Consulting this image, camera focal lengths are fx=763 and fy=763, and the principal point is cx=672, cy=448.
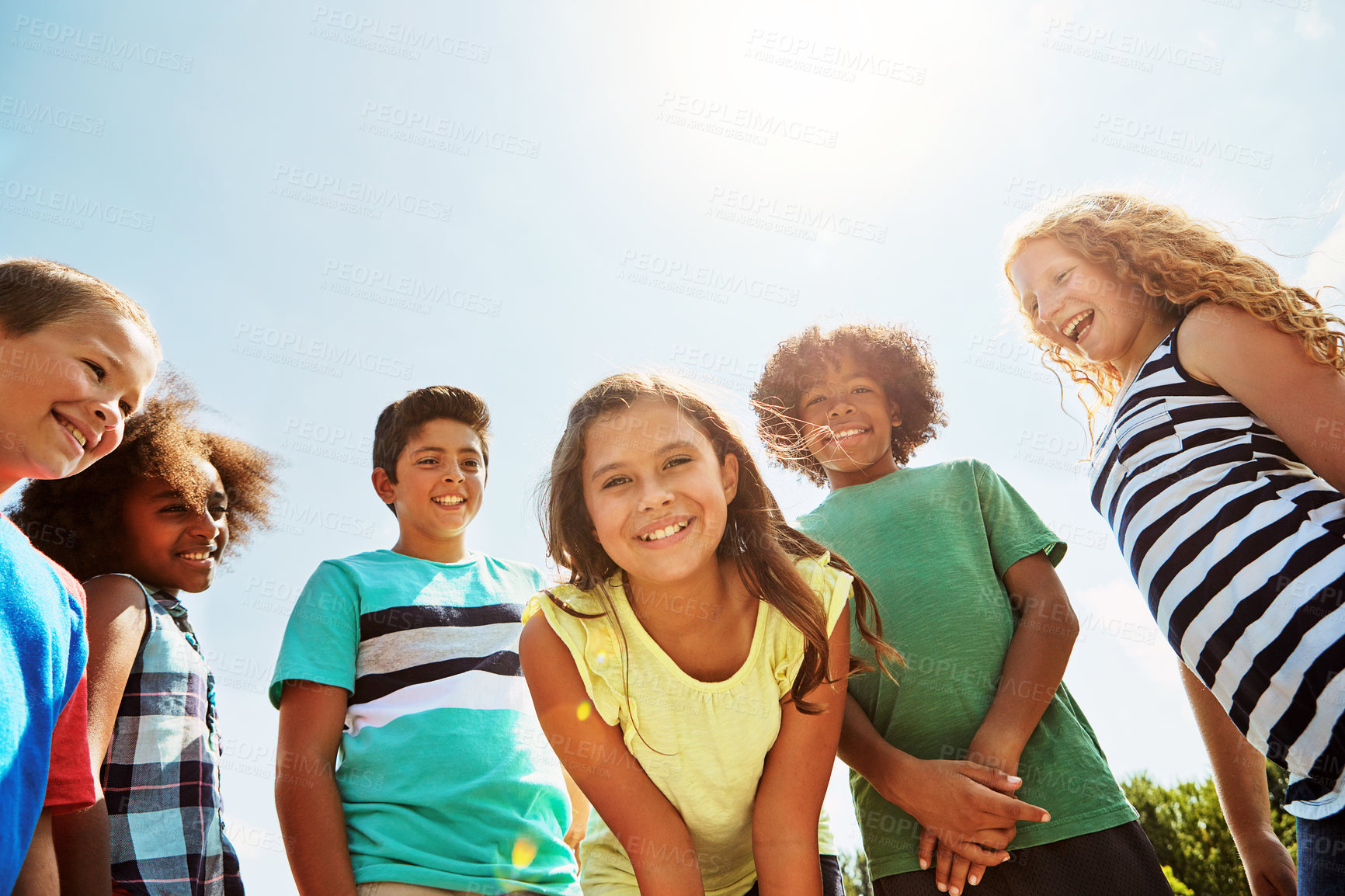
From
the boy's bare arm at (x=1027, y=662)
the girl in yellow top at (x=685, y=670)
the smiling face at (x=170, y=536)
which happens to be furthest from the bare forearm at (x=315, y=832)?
the boy's bare arm at (x=1027, y=662)

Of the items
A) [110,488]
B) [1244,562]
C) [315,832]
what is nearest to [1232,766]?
[1244,562]

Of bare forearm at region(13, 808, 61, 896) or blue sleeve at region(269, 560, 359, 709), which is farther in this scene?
blue sleeve at region(269, 560, 359, 709)

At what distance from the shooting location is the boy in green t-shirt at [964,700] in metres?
2.54

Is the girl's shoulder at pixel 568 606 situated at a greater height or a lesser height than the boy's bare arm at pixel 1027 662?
greater

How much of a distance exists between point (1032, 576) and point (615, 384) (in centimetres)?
182

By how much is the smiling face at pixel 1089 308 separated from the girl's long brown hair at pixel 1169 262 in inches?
1.3

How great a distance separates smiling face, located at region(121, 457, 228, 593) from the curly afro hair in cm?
3

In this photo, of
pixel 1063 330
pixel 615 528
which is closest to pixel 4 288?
pixel 615 528

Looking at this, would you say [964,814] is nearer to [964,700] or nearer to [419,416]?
[964,700]

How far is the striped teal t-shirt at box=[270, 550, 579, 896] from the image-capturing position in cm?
274

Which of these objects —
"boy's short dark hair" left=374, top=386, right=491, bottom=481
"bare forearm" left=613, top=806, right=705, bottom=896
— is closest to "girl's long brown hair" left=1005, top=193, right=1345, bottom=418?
"bare forearm" left=613, top=806, right=705, bottom=896

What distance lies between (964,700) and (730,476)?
1.22m

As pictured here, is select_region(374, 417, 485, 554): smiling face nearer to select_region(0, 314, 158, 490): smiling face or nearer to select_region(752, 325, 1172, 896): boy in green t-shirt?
select_region(0, 314, 158, 490): smiling face

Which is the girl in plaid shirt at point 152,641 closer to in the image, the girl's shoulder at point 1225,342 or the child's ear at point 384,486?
the child's ear at point 384,486
